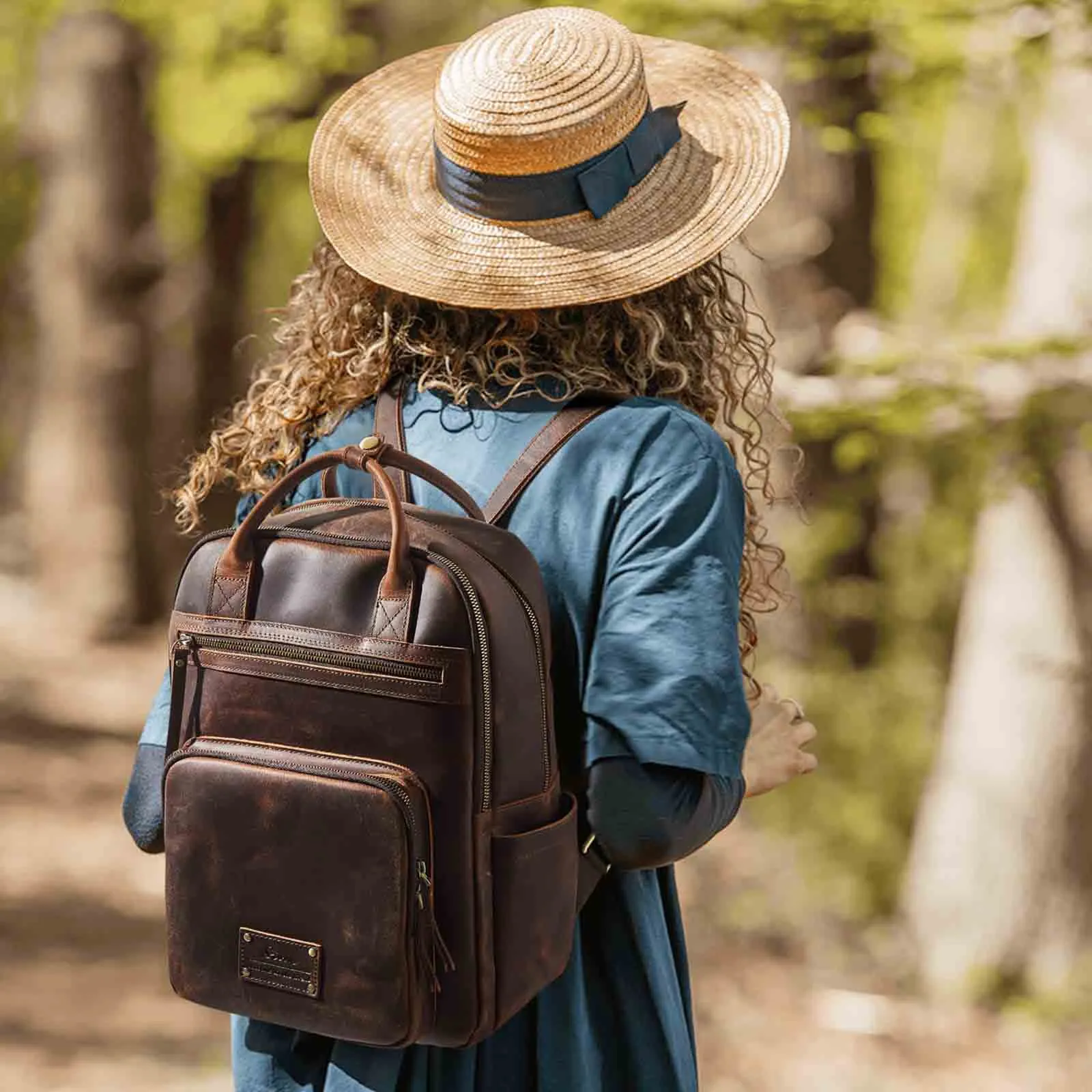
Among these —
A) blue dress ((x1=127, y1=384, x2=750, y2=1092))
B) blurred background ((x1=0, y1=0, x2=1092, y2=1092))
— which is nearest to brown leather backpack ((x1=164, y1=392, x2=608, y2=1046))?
blue dress ((x1=127, y1=384, x2=750, y2=1092))

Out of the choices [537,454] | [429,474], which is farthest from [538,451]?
[429,474]

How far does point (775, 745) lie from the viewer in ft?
6.86

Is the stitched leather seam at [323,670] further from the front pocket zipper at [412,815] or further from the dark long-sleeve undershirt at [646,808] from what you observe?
the dark long-sleeve undershirt at [646,808]

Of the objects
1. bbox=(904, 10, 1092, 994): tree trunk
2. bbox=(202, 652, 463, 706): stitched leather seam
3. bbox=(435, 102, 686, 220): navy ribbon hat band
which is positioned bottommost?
bbox=(904, 10, 1092, 994): tree trunk

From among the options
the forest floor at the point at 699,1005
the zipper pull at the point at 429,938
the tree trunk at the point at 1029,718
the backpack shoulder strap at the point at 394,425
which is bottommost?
the forest floor at the point at 699,1005

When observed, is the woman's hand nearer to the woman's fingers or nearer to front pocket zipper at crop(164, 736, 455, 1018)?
the woman's fingers

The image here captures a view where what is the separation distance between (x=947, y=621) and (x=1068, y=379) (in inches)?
173

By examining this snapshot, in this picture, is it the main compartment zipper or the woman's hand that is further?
the woman's hand

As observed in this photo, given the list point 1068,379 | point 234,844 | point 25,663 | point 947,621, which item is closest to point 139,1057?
point 1068,379

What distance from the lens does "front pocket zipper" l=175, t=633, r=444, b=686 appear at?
5.40 feet

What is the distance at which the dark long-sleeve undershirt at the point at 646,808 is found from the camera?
1771 mm

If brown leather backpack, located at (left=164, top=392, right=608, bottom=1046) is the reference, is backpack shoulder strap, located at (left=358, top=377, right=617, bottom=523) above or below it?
above

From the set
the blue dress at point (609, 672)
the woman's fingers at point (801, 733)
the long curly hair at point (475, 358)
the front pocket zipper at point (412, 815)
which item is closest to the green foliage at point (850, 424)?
the long curly hair at point (475, 358)

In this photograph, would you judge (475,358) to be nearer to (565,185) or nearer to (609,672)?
(565,185)
